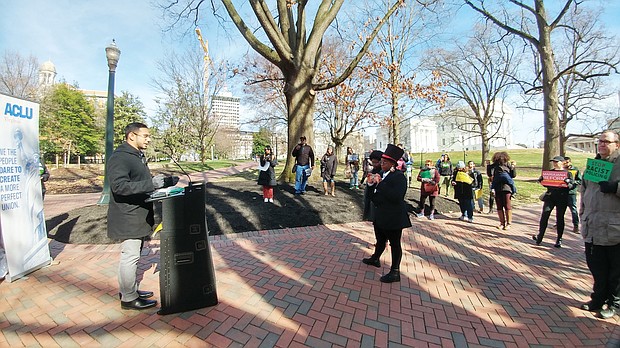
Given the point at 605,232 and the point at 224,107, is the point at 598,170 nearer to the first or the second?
the point at 605,232

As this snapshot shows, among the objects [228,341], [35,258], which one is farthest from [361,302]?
[35,258]

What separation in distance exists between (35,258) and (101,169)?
21606mm

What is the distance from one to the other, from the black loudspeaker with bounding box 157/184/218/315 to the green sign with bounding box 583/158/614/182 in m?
4.29

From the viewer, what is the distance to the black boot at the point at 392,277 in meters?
3.67

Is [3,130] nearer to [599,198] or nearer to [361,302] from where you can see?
[361,302]

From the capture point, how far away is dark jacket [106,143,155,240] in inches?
103

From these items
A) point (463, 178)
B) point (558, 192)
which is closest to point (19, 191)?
point (463, 178)

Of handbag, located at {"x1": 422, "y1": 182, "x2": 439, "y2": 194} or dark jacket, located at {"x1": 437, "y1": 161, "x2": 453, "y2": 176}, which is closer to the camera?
handbag, located at {"x1": 422, "y1": 182, "x2": 439, "y2": 194}

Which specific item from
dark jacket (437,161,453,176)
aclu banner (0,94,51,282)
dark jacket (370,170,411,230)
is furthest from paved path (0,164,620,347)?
dark jacket (437,161,453,176)

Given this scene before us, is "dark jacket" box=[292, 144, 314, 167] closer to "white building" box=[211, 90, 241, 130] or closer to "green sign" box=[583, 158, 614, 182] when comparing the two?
"green sign" box=[583, 158, 614, 182]

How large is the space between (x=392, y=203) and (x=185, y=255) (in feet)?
8.73

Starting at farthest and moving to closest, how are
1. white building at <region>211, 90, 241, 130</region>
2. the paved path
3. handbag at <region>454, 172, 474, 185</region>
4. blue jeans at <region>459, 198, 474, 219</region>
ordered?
white building at <region>211, 90, 241, 130</region> → blue jeans at <region>459, 198, 474, 219</region> → handbag at <region>454, 172, 474, 185</region> → the paved path

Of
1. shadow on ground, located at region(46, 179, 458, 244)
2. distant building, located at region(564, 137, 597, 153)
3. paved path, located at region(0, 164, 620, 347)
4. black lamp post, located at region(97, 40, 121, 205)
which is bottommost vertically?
paved path, located at region(0, 164, 620, 347)

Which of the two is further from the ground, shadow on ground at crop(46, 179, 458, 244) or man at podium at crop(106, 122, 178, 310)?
man at podium at crop(106, 122, 178, 310)
